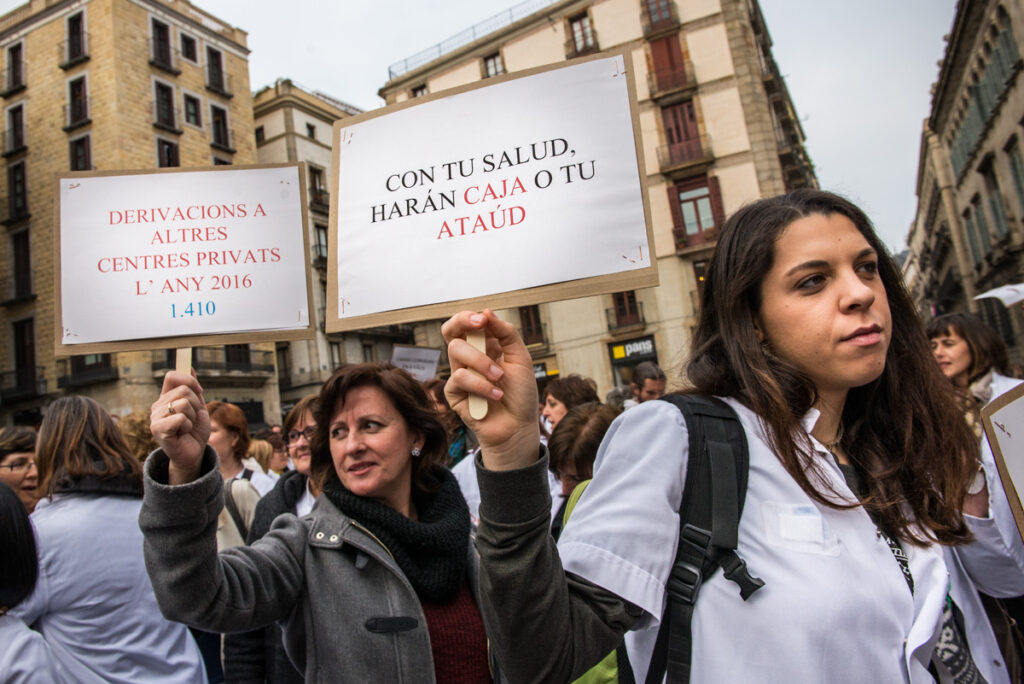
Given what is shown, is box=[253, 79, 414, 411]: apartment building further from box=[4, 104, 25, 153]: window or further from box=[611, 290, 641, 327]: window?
box=[611, 290, 641, 327]: window

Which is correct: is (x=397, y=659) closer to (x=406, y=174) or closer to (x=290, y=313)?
(x=290, y=313)

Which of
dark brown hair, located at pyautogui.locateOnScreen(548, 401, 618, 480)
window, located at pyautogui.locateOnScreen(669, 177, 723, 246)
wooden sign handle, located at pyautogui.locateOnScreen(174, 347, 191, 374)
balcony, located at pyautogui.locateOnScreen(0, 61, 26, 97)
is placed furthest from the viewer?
balcony, located at pyautogui.locateOnScreen(0, 61, 26, 97)

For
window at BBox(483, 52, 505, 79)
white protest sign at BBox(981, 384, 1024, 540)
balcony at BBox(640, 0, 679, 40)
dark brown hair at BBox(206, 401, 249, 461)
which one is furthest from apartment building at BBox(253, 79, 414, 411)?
white protest sign at BBox(981, 384, 1024, 540)

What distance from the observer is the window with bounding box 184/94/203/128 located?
86.9 ft

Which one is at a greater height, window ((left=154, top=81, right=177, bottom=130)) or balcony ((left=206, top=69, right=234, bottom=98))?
balcony ((left=206, top=69, right=234, bottom=98))

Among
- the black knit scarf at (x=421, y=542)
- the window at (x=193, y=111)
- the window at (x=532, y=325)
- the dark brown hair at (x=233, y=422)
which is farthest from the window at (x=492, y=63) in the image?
the black knit scarf at (x=421, y=542)

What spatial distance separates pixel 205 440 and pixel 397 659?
0.83 metres

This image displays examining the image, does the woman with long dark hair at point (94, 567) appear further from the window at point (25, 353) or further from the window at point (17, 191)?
the window at point (17, 191)

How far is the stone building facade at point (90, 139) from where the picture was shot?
2338 cm

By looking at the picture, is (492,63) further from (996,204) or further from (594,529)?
(594,529)

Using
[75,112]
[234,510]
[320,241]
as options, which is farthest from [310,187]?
[234,510]

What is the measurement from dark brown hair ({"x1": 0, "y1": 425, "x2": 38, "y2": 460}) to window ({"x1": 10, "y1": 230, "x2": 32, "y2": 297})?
26.3 m

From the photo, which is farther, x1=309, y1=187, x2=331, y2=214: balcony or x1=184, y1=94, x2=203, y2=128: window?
x1=309, y1=187, x2=331, y2=214: balcony

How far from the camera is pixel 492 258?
1.80 meters
